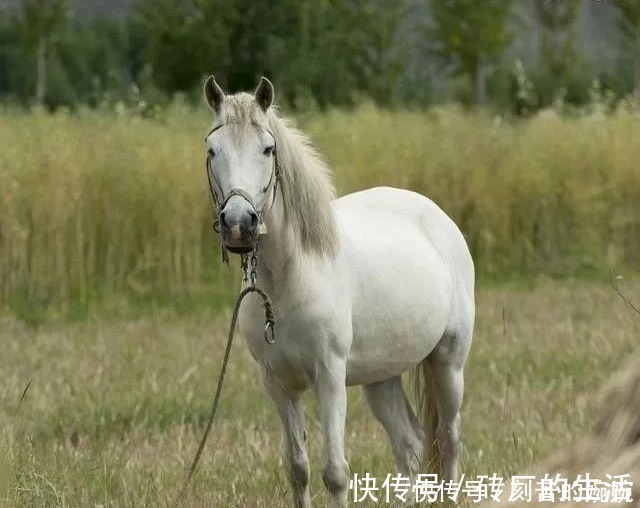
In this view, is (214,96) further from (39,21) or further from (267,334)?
(39,21)

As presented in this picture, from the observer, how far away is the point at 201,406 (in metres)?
8.57

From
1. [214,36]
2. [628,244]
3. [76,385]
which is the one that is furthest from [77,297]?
[214,36]

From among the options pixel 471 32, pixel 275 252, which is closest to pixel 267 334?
pixel 275 252

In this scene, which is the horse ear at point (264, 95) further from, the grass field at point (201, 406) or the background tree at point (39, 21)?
the background tree at point (39, 21)

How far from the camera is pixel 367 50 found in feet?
132

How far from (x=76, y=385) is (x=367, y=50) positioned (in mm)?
31885

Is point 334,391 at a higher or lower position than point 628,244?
higher

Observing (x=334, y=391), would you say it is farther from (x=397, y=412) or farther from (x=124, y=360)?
(x=124, y=360)

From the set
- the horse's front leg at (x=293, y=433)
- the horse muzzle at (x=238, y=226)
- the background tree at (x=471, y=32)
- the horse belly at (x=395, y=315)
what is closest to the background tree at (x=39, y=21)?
the background tree at (x=471, y=32)

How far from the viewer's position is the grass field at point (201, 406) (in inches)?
247

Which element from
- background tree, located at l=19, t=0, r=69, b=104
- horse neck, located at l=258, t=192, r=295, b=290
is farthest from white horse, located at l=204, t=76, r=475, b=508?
background tree, located at l=19, t=0, r=69, b=104

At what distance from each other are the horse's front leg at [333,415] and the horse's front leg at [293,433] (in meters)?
0.15

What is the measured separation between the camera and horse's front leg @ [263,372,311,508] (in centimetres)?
544

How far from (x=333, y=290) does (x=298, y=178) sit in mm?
450
